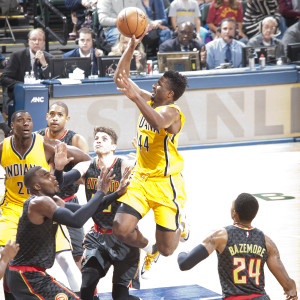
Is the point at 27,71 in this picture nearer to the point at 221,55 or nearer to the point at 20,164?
the point at 221,55

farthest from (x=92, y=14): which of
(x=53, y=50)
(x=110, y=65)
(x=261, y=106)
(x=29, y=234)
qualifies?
(x=29, y=234)

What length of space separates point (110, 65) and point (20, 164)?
19.0 feet

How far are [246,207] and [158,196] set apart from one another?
1.45 m

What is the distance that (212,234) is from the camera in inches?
170

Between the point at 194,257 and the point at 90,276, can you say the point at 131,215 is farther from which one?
the point at 194,257

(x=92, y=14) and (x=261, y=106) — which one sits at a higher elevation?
(x=92, y=14)

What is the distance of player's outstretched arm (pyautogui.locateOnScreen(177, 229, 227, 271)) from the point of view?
4.27 m

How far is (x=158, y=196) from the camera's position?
18.6ft

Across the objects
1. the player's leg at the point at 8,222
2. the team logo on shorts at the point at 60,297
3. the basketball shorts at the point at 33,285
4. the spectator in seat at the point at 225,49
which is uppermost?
the spectator in seat at the point at 225,49

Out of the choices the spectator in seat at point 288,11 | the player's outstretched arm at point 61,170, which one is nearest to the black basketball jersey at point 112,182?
the player's outstretched arm at point 61,170

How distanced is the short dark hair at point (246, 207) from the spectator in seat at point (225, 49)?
323 inches

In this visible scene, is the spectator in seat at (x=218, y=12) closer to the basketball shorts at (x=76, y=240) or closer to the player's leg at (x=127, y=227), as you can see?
the basketball shorts at (x=76, y=240)

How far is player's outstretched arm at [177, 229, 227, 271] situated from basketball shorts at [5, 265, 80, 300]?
2.55 feet

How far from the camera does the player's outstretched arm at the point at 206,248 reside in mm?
4266
